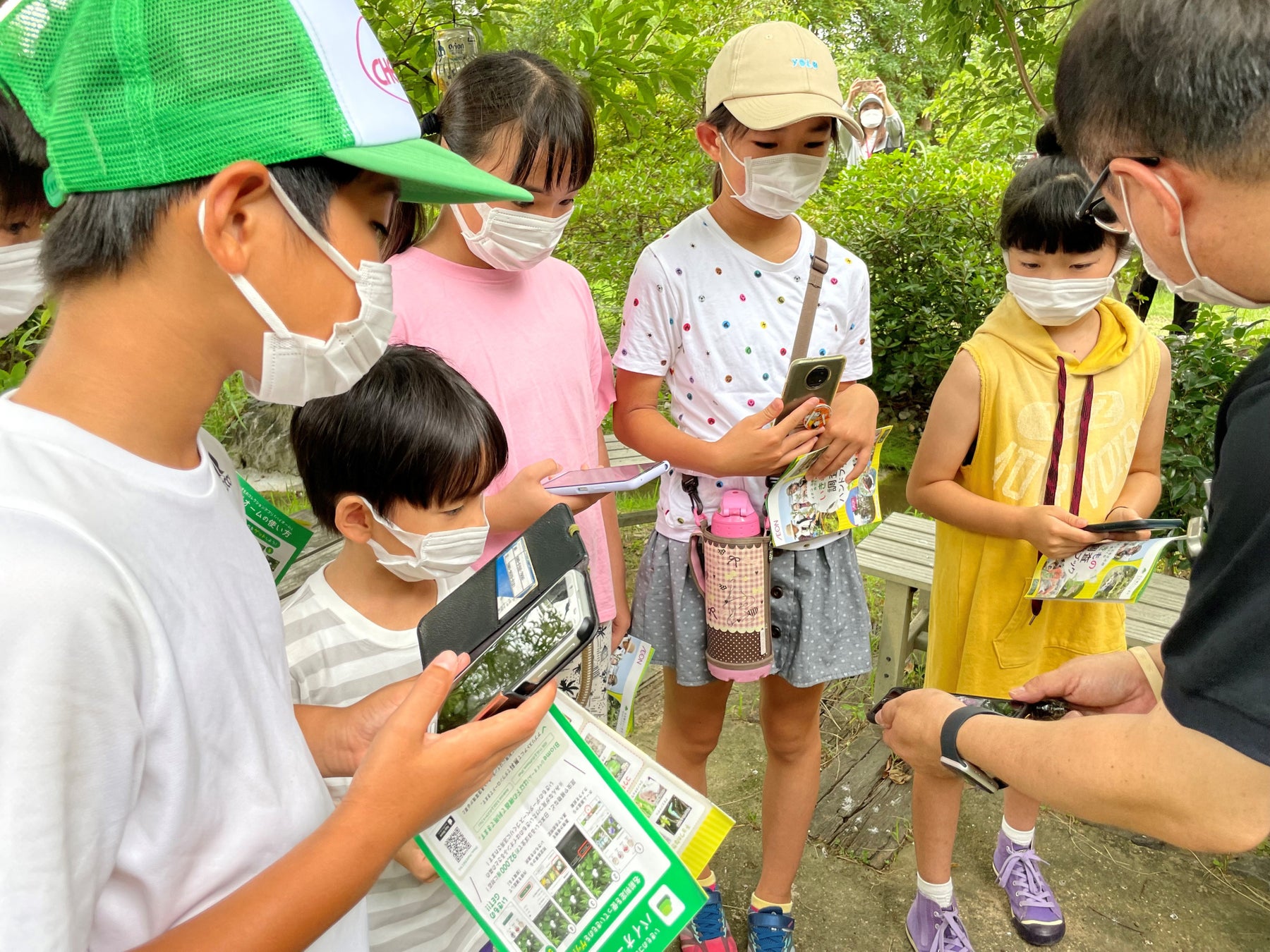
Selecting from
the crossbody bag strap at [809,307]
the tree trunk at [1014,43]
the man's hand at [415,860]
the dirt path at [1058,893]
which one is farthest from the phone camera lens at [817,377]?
the tree trunk at [1014,43]

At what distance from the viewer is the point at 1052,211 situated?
7.02 feet

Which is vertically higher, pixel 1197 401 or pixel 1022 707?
pixel 1022 707

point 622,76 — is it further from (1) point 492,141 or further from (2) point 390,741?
(2) point 390,741

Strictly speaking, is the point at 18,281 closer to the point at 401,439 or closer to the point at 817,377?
the point at 401,439

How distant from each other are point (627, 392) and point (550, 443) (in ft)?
1.16

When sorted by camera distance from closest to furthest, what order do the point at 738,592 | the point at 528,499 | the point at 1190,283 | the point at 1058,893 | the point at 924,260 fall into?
the point at 1190,283 < the point at 528,499 < the point at 738,592 < the point at 1058,893 < the point at 924,260

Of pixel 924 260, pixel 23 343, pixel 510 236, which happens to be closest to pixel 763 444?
pixel 510 236

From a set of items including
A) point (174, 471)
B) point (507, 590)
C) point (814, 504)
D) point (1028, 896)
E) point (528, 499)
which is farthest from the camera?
point (1028, 896)

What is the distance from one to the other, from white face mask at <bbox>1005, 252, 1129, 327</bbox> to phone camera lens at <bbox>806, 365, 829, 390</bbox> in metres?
0.63

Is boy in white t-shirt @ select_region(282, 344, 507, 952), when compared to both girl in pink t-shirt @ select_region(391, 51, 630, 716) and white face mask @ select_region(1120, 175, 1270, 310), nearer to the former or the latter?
girl in pink t-shirt @ select_region(391, 51, 630, 716)

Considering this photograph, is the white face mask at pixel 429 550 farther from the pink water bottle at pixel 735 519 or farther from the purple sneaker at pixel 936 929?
the purple sneaker at pixel 936 929

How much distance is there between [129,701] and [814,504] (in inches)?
68.2

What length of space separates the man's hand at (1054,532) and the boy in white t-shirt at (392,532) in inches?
53.6

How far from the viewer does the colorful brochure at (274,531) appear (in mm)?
1577
